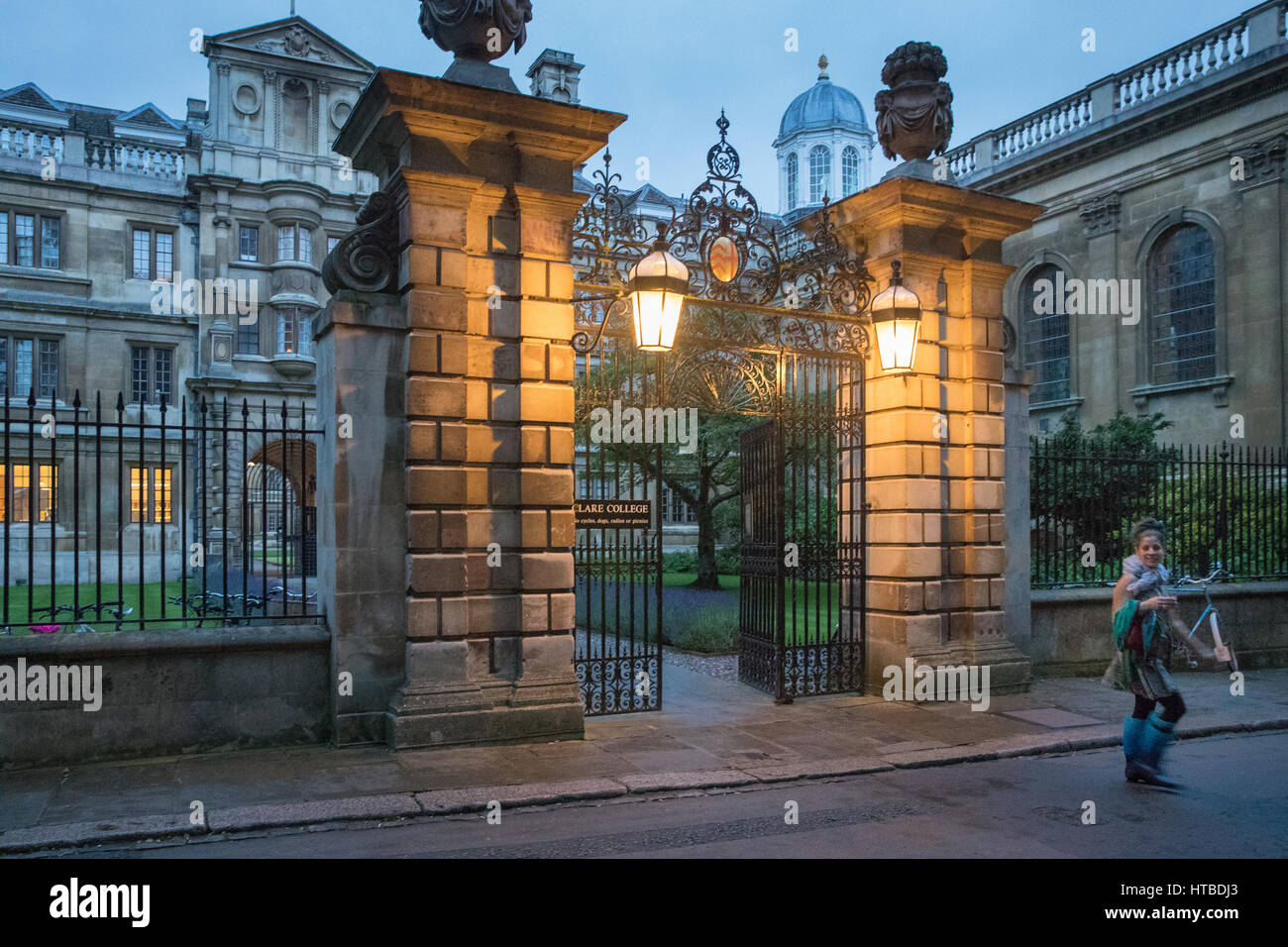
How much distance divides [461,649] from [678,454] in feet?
56.7

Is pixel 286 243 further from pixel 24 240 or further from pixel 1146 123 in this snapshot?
pixel 1146 123

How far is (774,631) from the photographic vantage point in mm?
11172

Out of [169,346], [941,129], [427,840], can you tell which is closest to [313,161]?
[169,346]

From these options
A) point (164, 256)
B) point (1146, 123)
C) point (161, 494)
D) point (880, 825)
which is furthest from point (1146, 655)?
point (164, 256)

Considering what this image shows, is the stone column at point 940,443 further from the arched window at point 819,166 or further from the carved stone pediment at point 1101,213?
the arched window at point 819,166

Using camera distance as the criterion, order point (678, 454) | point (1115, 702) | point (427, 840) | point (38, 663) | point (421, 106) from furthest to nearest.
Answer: point (678, 454), point (1115, 702), point (421, 106), point (38, 663), point (427, 840)

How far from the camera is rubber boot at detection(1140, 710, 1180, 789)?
23.8 feet

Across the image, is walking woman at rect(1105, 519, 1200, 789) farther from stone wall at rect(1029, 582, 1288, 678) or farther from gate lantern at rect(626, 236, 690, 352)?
stone wall at rect(1029, 582, 1288, 678)

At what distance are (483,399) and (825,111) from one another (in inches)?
2814

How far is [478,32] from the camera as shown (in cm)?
903

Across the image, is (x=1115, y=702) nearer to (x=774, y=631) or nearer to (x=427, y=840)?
(x=774, y=631)

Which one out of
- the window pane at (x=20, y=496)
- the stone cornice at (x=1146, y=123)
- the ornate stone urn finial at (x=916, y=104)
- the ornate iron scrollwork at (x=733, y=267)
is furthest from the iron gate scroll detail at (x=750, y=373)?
the window pane at (x=20, y=496)

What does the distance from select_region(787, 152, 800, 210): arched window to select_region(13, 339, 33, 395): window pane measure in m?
53.9

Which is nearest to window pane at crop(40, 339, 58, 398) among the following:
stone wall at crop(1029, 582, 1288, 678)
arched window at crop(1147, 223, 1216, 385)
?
stone wall at crop(1029, 582, 1288, 678)
